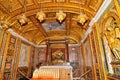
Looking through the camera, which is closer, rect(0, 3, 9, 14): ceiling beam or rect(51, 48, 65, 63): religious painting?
rect(0, 3, 9, 14): ceiling beam

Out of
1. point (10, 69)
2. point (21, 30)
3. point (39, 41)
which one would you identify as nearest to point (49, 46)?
point (39, 41)

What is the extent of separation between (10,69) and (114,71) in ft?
18.3

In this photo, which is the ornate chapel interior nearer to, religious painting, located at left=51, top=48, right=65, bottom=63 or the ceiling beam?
the ceiling beam

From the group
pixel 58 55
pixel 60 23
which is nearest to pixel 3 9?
pixel 60 23

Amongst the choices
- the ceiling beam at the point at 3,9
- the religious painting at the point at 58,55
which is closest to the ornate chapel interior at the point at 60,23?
the ceiling beam at the point at 3,9

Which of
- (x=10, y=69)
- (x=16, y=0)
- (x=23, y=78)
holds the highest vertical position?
(x=16, y=0)

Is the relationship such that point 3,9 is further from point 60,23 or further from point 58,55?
point 58,55

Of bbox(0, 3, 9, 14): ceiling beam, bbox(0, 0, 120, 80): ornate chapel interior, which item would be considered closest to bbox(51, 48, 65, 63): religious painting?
bbox(0, 0, 120, 80): ornate chapel interior

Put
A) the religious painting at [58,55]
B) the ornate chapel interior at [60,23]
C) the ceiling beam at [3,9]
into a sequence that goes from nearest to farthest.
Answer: the ornate chapel interior at [60,23] < the ceiling beam at [3,9] < the religious painting at [58,55]

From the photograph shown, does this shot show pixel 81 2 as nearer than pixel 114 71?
No

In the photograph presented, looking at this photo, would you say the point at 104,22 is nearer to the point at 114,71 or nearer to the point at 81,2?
the point at 81,2

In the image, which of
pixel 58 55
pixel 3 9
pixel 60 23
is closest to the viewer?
pixel 3 9

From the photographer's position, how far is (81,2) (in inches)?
182

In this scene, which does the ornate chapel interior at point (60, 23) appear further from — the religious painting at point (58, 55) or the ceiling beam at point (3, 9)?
the religious painting at point (58, 55)
